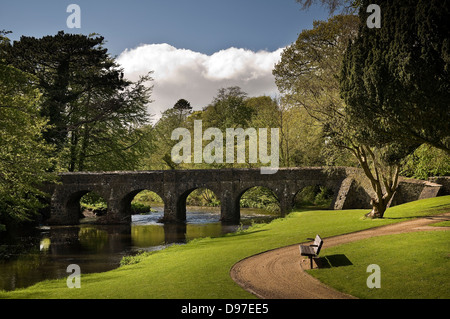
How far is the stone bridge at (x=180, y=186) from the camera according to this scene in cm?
3381

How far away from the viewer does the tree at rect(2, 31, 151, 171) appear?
3691 centimetres

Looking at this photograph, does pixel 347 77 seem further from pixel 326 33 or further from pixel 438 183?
pixel 326 33

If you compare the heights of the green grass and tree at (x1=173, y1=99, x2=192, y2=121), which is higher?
tree at (x1=173, y1=99, x2=192, y2=121)

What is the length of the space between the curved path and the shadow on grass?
1.54 ft

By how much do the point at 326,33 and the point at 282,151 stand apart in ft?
42.7

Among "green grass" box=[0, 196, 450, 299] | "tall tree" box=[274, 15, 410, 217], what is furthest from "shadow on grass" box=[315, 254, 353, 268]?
"tall tree" box=[274, 15, 410, 217]

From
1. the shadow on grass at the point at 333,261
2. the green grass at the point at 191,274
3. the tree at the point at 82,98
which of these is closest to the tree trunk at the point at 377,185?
the green grass at the point at 191,274

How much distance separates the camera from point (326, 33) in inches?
1320

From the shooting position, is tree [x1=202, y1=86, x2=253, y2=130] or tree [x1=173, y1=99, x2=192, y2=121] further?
tree [x1=173, y1=99, x2=192, y2=121]

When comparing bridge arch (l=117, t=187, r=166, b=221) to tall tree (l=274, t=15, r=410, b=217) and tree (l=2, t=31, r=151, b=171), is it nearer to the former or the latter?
tree (l=2, t=31, r=151, b=171)

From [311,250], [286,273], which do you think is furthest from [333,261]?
[286,273]

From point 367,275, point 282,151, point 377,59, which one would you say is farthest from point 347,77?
point 282,151

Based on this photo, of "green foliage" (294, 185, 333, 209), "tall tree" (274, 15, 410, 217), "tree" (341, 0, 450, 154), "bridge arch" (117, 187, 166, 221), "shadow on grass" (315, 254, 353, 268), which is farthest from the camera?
"green foliage" (294, 185, 333, 209)

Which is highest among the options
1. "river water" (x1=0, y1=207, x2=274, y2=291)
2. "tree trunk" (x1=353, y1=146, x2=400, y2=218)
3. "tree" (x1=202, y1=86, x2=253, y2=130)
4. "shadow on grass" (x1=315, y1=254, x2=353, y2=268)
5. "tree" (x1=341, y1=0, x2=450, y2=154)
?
"tree" (x1=202, y1=86, x2=253, y2=130)
